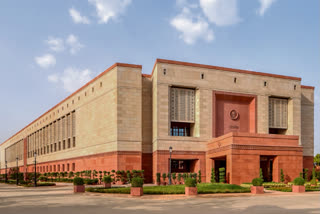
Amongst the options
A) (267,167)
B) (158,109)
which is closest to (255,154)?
(267,167)

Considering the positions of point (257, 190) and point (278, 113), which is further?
point (278, 113)

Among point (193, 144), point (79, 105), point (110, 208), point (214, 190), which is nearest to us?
point (110, 208)

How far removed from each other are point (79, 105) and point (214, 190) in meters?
30.6

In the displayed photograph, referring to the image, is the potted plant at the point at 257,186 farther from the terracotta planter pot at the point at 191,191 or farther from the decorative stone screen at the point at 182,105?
the decorative stone screen at the point at 182,105

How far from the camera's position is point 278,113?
4303 centimetres

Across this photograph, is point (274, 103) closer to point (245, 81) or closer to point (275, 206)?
point (245, 81)

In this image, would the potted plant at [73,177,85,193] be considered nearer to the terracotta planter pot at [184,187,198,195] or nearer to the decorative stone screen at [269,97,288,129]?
the terracotta planter pot at [184,187,198,195]

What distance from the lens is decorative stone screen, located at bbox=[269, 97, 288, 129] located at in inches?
1677

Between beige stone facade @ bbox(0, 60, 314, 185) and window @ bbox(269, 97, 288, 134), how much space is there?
0.51 m

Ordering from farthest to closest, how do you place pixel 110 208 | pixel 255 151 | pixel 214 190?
pixel 255 151, pixel 214 190, pixel 110 208

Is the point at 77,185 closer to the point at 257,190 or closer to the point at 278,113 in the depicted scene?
the point at 257,190

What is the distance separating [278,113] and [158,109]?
56.1ft

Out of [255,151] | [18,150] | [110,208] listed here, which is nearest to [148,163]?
[255,151]

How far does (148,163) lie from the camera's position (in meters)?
39.2
